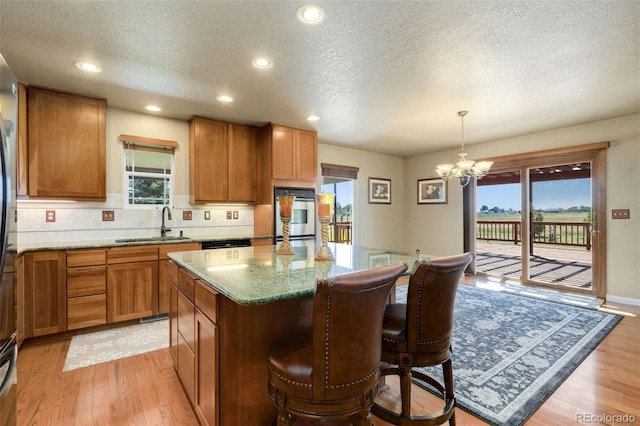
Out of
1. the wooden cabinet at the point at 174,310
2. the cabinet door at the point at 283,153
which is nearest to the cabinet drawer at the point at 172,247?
the wooden cabinet at the point at 174,310

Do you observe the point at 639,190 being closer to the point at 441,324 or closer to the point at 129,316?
the point at 441,324

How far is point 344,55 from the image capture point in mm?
2332

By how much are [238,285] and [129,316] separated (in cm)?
264

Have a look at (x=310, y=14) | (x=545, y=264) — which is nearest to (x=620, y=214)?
(x=545, y=264)

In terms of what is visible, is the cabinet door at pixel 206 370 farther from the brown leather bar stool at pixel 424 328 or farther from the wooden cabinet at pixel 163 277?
the wooden cabinet at pixel 163 277

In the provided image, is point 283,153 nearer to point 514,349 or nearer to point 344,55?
point 344,55

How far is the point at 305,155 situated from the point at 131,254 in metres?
2.61

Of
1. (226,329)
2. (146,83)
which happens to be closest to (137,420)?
(226,329)

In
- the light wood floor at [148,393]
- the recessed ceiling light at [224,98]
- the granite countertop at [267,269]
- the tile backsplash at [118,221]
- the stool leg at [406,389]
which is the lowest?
the light wood floor at [148,393]

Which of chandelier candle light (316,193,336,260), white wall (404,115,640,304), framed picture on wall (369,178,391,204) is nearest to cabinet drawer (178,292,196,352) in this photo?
chandelier candle light (316,193,336,260)

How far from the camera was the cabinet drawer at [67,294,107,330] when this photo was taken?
2850mm

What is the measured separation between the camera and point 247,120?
13.2 ft

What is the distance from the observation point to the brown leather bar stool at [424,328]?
135 cm

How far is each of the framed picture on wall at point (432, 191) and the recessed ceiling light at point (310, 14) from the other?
4.64 m
